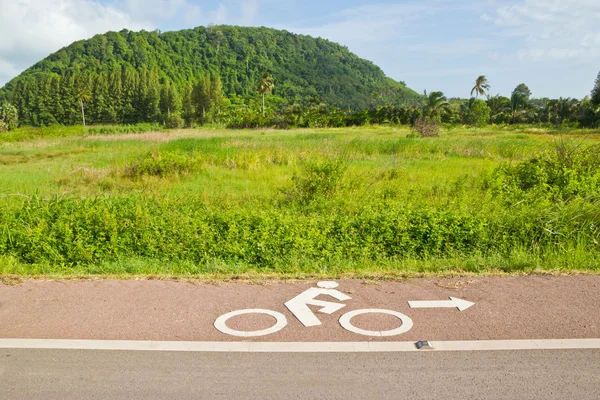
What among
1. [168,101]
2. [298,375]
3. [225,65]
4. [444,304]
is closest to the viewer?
[298,375]

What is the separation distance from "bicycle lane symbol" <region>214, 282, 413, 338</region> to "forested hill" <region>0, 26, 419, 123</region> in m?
120

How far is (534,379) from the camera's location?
10.4 feet

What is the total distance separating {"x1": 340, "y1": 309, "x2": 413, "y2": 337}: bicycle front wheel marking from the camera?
12.9 ft

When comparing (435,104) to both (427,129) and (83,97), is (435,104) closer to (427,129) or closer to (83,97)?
(427,129)

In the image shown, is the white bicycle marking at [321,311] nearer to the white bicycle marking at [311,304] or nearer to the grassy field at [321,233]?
the white bicycle marking at [311,304]

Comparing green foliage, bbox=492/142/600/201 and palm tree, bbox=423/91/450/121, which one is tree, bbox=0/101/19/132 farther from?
green foliage, bbox=492/142/600/201

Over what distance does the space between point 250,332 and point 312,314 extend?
65 centimetres

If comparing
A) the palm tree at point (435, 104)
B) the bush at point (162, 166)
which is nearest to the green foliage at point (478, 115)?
the palm tree at point (435, 104)

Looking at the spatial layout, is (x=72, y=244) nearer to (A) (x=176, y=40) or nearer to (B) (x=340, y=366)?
(B) (x=340, y=366)

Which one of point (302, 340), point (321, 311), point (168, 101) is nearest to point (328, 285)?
point (321, 311)

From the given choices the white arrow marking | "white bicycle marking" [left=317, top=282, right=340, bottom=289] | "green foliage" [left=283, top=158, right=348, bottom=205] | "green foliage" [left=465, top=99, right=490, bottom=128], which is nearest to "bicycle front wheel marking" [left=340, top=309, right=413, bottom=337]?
the white arrow marking

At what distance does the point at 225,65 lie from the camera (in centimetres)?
17125

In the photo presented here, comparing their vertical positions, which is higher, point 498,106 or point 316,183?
point 498,106

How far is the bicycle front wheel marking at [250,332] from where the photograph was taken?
392 centimetres
